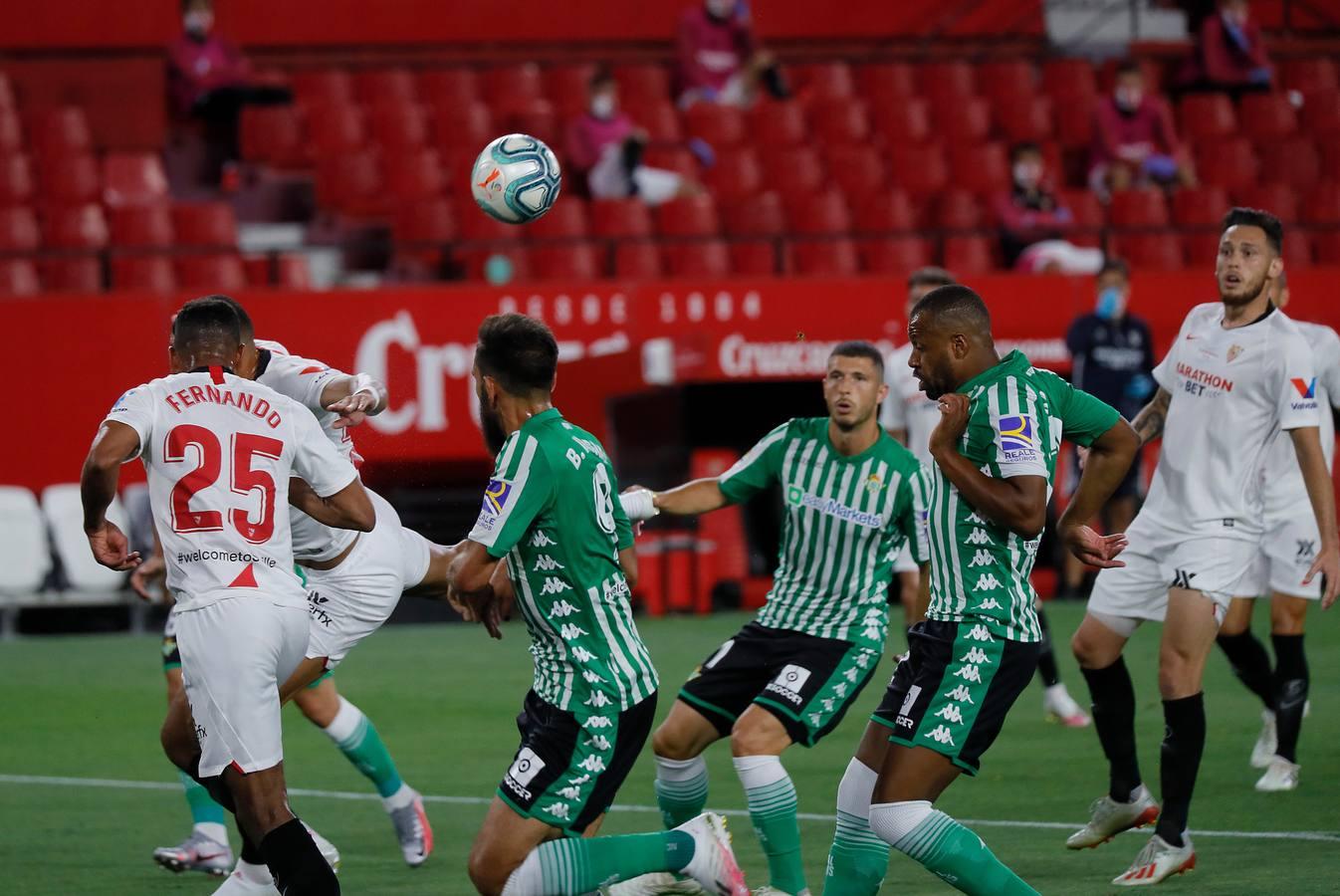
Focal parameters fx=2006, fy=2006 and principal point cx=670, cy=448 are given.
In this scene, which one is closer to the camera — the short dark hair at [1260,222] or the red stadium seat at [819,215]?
the short dark hair at [1260,222]

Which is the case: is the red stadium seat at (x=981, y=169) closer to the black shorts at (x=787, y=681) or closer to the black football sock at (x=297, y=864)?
the black shorts at (x=787, y=681)

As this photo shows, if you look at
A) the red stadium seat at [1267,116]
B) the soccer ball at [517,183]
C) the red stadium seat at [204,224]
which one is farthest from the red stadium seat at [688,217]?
the soccer ball at [517,183]

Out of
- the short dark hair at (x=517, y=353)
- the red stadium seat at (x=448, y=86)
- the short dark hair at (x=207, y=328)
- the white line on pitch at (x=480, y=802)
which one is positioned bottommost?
the white line on pitch at (x=480, y=802)

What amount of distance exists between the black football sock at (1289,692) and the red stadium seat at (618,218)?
389 inches

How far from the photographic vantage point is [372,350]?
15625mm

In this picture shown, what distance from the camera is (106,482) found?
5.49 metres

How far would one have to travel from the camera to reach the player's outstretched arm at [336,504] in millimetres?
5816

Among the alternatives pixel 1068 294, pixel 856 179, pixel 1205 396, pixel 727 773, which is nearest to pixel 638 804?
pixel 727 773

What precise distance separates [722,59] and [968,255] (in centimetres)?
348

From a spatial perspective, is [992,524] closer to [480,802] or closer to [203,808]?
[203,808]

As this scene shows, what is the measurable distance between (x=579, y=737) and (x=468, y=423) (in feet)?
35.0

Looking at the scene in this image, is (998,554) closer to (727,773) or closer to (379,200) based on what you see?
(727,773)

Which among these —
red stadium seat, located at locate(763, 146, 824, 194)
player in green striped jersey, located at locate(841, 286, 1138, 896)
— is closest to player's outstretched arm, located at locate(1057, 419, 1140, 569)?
player in green striped jersey, located at locate(841, 286, 1138, 896)

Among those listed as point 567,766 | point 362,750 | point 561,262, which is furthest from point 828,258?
point 567,766
